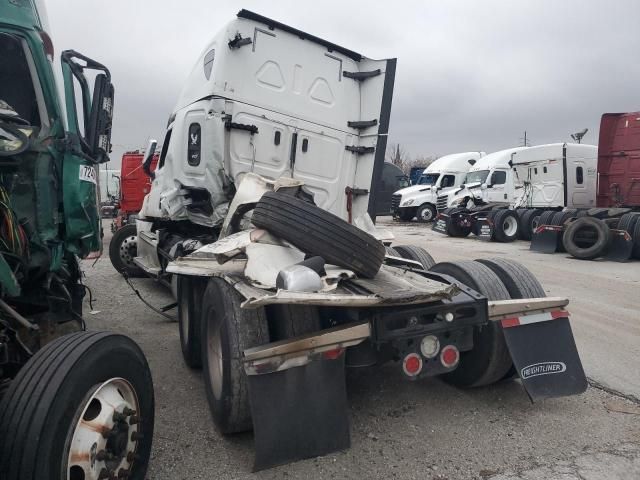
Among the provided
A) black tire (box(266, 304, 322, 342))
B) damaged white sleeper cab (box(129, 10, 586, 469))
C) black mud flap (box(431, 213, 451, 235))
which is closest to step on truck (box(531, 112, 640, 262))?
black mud flap (box(431, 213, 451, 235))

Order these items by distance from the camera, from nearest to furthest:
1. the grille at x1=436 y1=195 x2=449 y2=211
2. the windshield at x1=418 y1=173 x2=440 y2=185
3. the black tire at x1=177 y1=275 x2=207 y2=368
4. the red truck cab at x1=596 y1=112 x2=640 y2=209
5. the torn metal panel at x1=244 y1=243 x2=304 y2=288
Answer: the torn metal panel at x1=244 y1=243 x2=304 y2=288 → the black tire at x1=177 y1=275 x2=207 y2=368 → the red truck cab at x1=596 y1=112 x2=640 y2=209 → the grille at x1=436 y1=195 x2=449 y2=211 → the windshield at x1=418 y1=173 x2=440 y2=185

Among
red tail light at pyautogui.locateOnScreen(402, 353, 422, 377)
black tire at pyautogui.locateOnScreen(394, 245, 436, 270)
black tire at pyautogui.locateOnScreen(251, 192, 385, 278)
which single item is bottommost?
red tail light at pyautogui.locateOnScreen(402, 353, 422, 377)

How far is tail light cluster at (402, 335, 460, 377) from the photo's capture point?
9.11ft

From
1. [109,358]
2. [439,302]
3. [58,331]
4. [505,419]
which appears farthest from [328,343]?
[58,331]

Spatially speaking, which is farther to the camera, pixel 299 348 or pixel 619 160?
pixel 619 160

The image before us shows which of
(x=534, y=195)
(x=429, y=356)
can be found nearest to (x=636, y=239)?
(x=534, y=195)

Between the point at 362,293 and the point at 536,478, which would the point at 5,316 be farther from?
the point at 536,478

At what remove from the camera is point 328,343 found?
8.57 ft

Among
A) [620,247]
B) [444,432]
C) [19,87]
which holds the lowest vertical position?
[444,432]

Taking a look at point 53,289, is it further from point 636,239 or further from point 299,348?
point 636,239

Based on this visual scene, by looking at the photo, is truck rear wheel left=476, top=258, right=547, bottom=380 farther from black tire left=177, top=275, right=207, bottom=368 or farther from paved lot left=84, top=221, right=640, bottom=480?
black tire left=177, top=275, right=207, bottom=368

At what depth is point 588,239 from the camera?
1218 cm

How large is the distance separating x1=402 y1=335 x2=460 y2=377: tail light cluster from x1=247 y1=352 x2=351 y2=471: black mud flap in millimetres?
383

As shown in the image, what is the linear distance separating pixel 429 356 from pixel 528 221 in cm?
1531
